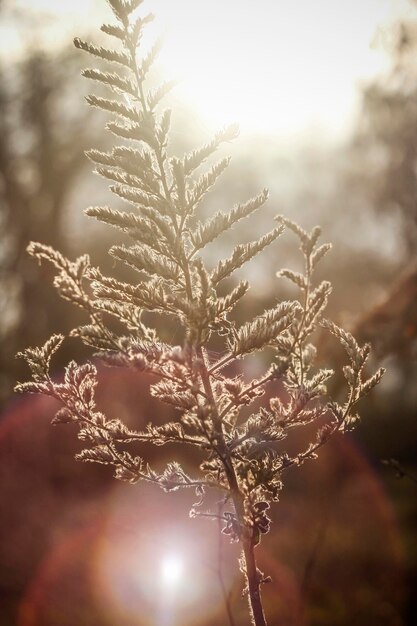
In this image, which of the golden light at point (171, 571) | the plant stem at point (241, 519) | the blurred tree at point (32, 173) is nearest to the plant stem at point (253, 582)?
the plant stem at point (241, 519)

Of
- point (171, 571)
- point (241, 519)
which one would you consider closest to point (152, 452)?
point (171, 571)

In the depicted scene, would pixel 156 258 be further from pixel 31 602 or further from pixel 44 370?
pixel 31 602

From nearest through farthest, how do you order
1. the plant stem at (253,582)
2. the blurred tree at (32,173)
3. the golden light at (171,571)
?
the plant stem at (253,582)
the golden light at (171,571)
the blurred tree at (32,173)

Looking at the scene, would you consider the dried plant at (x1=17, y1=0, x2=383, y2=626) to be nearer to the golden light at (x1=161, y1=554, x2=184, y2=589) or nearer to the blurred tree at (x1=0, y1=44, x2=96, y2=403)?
the golden light at (x1=161, y1=554, x2=184, y2=589)

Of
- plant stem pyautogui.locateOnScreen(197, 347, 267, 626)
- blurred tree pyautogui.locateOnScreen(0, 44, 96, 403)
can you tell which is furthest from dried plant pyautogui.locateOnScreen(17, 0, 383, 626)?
blurred tree pyautogui.locateOnScreen(0, 44, 96, 403)

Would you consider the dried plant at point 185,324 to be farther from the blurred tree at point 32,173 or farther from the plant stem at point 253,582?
the blurred tree at point 32,173

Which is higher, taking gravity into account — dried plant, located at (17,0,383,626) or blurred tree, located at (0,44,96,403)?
blurred tree, located at (0,44,96,403)

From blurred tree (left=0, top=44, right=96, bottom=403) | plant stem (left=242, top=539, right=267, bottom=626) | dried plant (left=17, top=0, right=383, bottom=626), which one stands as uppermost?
blurred tree (left=0, top=44, right=96, bottom=403)

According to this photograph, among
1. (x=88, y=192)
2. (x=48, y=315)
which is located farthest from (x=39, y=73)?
(x=48, y=315)
